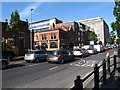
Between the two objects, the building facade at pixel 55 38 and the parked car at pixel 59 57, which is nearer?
the parked car at pixel 59 57

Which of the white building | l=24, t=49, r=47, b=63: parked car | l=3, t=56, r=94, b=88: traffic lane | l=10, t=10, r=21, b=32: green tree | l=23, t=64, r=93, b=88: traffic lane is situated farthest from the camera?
the white building

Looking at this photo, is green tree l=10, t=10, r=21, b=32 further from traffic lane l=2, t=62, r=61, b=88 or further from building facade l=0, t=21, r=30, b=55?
traffic lane l=2, t=62, r=61, b=88

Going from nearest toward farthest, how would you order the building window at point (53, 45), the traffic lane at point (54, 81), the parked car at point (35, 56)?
1. the traffic lane at point (54, 81)
2. the parked car at point (35, 56)
3. the building window at point (53, 45)

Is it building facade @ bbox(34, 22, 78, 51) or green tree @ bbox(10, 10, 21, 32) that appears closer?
green tree @ bbox(10, 10, 21, 32)

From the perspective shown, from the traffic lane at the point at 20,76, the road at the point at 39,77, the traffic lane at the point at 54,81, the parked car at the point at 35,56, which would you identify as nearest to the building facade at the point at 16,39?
the parked car at the point at 35,56

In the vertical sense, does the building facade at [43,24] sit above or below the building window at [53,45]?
above

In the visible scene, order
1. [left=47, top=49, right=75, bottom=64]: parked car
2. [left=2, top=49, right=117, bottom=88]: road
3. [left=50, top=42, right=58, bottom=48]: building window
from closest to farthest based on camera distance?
1. [left=2, top=49, right=117, bottom=88]: road
2. [left=47, top=49, right=75, bottom=64]: parked car
3. [left=50, top=42, right=58, bottom=48]: building window

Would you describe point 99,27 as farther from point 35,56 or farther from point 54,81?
point 54,81

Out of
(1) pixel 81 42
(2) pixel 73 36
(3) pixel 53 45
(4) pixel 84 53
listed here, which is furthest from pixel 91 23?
(4) pixel 84 53

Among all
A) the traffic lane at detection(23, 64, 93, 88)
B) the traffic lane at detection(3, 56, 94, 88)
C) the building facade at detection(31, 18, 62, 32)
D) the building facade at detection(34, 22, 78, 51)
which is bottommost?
the traffic lane at detection(23, 64, 93, 88)

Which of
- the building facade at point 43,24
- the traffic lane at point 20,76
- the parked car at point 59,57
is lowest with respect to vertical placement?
the traffic lane at point 20,76

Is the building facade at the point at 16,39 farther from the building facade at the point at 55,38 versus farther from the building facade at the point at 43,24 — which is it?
the building facade at the point at 43,24

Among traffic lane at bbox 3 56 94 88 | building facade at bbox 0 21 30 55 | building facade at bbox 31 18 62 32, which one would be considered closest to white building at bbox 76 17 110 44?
building facade at bbox 31 18 62 32

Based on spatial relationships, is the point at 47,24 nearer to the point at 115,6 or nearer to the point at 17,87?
the point at 115,6
